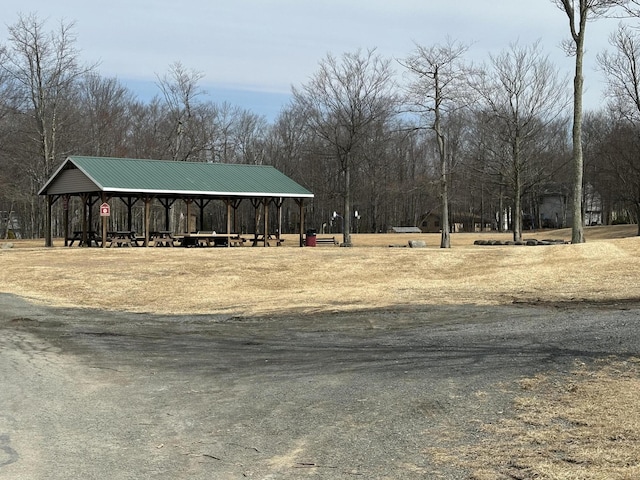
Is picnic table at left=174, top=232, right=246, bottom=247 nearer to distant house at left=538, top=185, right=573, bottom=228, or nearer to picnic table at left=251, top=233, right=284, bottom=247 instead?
picnic table at left=251, top=233, right=284, bottom=247

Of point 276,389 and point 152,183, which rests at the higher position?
point 152,183

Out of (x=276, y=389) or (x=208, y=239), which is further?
(x=208, y=239)

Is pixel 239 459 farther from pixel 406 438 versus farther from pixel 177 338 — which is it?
pixel 177 338

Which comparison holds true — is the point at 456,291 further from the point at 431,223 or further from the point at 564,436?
the point at 431,223

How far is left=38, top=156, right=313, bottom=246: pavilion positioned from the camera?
112ft

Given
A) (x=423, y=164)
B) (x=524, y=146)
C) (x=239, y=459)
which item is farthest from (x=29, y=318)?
(x=423, y=164)

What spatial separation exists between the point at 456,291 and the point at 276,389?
34.1 ft

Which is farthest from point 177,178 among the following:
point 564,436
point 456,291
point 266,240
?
point 564,436

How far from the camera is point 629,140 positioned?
53.7 meters

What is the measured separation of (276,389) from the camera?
296 inches

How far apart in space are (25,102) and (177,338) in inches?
1836

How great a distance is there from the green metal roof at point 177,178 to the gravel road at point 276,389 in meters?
21.9

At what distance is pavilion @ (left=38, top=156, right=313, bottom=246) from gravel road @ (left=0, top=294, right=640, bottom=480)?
71.7 feet

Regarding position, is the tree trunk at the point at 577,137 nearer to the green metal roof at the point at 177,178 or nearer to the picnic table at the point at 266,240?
the green metal roof at the point at 177,178
